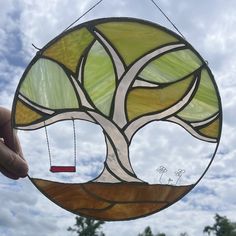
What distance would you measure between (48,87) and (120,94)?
51cm

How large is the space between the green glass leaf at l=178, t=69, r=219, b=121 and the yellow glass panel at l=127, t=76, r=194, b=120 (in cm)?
10

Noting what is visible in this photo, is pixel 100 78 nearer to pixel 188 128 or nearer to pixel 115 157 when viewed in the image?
pixel 115 157

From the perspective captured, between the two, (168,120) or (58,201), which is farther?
(168,120)

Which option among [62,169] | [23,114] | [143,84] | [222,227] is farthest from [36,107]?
[222,227]

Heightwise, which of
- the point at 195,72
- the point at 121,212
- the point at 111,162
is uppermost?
the point at 195,72

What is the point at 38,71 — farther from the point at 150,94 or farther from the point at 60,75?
the point at 150,94

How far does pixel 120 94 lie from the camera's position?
3590mm

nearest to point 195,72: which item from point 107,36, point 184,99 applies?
point 184,99

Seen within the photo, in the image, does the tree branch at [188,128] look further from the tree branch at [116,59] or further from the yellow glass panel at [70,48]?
the yellow glass panel at [70,48]

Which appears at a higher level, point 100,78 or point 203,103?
point 100,78

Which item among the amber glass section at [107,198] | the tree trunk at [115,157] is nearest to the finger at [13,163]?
the amber glass section at [107,198]

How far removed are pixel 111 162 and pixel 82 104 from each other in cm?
46

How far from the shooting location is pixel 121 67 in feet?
11.8

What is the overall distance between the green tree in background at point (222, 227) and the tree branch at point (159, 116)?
37.3 metres
